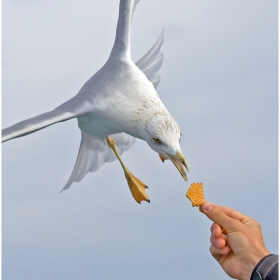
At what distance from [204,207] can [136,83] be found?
0.54 metres

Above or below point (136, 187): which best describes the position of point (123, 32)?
above

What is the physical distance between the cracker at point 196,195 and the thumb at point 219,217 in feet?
0.06

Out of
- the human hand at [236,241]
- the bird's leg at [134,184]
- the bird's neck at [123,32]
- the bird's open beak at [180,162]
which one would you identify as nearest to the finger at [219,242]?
the human hand at [236,241]

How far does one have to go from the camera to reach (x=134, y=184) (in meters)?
2.22

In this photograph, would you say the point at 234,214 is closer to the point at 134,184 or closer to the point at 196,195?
the point at 196,195

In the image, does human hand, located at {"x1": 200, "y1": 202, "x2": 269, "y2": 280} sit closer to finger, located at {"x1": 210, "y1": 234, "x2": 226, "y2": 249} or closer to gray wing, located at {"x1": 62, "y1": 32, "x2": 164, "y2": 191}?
finger, located at {"x1": 210, "y1": 234, "x2": 226, "y2": 249}

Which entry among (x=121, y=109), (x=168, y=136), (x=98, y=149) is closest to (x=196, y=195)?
(x=168, y=136)

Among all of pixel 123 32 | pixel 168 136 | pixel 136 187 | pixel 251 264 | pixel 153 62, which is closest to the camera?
pixel 251 264

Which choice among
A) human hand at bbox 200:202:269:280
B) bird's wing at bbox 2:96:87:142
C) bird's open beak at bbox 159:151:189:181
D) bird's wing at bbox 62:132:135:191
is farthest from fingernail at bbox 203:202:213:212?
bird's wing at bbox 62:132:135:191

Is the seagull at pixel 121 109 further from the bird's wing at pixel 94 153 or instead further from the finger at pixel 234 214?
the bird's wing at pixel 94 153

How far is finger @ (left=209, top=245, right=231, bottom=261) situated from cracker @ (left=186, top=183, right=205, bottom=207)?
17cm

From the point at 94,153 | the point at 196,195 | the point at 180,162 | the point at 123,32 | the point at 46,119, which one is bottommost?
the point at 196,195

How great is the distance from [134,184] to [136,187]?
20 mm

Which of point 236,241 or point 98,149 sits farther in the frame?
point 98,149
